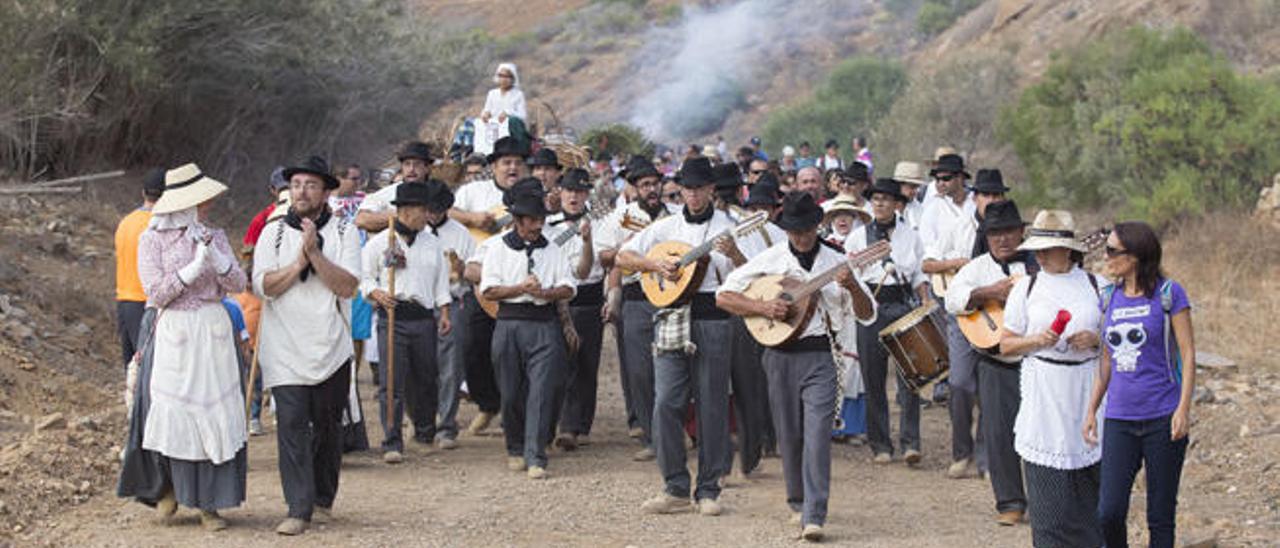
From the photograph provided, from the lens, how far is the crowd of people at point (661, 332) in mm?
9109

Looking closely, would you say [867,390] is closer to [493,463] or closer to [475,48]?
[493,463]

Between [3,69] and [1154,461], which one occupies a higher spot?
[3,69]

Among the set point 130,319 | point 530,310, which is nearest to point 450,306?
point 530,310

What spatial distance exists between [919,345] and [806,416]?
2202mm

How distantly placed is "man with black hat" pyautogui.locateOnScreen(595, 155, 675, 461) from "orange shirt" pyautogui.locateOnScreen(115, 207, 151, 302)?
3284mm

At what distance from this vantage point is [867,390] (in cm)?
1362

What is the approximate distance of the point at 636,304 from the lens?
12797 millimetres

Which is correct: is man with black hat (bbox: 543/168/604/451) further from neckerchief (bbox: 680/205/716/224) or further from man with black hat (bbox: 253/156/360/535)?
man with black hat (bbox: 253/156/360/535)

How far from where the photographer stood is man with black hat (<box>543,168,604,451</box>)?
13.1 meters

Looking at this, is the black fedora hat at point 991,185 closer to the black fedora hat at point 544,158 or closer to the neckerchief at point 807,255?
the neckerchief at point 807,255

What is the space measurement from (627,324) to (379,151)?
1837 centimetres

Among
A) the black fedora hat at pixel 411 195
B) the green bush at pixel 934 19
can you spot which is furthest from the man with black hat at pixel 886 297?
the green bush at pixel 934 19

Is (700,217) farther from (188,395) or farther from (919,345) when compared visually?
(188,395)

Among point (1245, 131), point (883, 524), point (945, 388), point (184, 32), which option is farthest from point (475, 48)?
point (883, 524)
